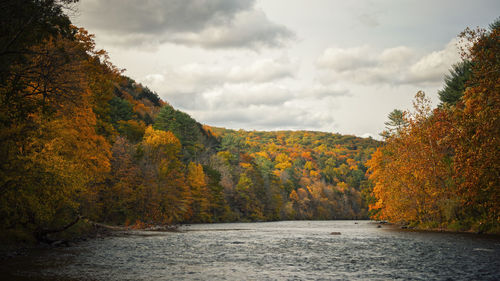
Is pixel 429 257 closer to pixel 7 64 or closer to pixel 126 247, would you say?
pixel 126 247

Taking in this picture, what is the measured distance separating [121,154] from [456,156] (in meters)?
44.7

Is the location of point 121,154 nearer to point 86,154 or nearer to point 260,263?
point 86,154

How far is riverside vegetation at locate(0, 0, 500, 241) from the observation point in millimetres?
19984

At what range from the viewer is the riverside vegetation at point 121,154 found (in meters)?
20.0

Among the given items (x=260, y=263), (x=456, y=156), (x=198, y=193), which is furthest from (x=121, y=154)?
(x=456, y=156)

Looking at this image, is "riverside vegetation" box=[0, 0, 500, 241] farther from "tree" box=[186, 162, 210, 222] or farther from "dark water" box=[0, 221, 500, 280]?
"dark water" box=[0, 221, 500, 280]

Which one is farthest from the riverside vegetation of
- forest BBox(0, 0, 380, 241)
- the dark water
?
the dark water

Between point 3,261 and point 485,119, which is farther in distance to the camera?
point 485,119

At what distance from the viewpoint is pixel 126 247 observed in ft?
99.6

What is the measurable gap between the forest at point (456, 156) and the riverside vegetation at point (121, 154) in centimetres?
14

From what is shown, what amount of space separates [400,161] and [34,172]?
A: 43568mm

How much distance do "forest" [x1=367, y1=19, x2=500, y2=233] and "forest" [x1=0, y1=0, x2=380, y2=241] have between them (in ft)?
86.2

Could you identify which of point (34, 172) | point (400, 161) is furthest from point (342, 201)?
point (34, 172)

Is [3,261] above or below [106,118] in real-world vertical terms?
below
